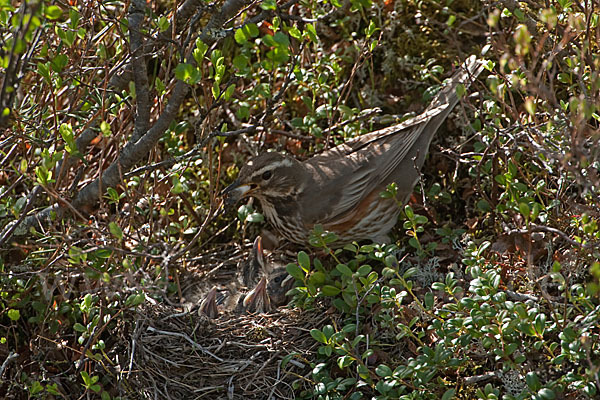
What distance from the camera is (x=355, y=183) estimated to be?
19.3 feet

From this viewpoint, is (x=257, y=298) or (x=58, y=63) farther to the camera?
(x=257, y=298)

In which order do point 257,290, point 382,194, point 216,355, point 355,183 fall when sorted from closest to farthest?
1. point 216,355
2. point 382,194
3. point 257,290
4. point 355,183


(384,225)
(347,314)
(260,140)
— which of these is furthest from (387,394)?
(260,140)

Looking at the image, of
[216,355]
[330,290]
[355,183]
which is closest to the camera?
[330,290]

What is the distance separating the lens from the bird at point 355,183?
584 centimetres

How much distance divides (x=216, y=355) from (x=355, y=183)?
1.70 meters

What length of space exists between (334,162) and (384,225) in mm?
626

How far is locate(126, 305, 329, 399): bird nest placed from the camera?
493cm

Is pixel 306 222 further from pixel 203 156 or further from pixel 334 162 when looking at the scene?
pixel 203 156

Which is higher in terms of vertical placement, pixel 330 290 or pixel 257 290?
pixel 330 290

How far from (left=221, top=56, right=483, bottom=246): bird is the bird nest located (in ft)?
2.78

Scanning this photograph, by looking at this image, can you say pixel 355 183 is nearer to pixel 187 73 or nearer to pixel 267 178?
pixel 267 178

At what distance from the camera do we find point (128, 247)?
5891 millimetres

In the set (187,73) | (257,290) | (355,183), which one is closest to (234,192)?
(257,290)
